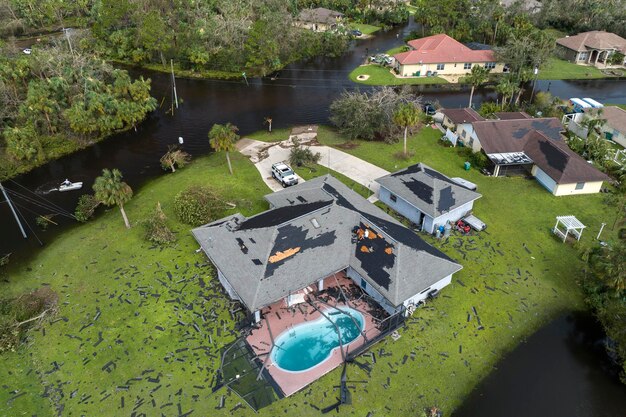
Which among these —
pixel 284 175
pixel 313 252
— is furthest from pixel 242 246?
pixel 284 175

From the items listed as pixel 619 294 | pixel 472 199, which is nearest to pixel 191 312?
pixel 472 199

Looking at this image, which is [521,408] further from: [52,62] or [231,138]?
[52,62]

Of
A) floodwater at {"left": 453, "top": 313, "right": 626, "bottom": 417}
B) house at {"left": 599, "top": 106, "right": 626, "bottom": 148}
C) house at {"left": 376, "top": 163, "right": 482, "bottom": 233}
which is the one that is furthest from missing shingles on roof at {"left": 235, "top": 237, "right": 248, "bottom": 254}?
house at {"left": 599, "top": 106, "right": 626, "bottom": 148}

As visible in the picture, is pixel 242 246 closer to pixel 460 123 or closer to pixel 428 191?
pixel 428 191

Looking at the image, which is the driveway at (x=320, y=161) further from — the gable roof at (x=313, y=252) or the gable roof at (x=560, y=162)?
the gable roof at (x=560, y=162)

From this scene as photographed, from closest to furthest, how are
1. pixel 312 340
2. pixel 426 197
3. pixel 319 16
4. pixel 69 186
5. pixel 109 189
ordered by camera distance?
pixel 312 340 → pixel 109 189 → pixel 426 197 → pixel 69 186 → pixel 319 16

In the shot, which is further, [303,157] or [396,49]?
[396,49]
